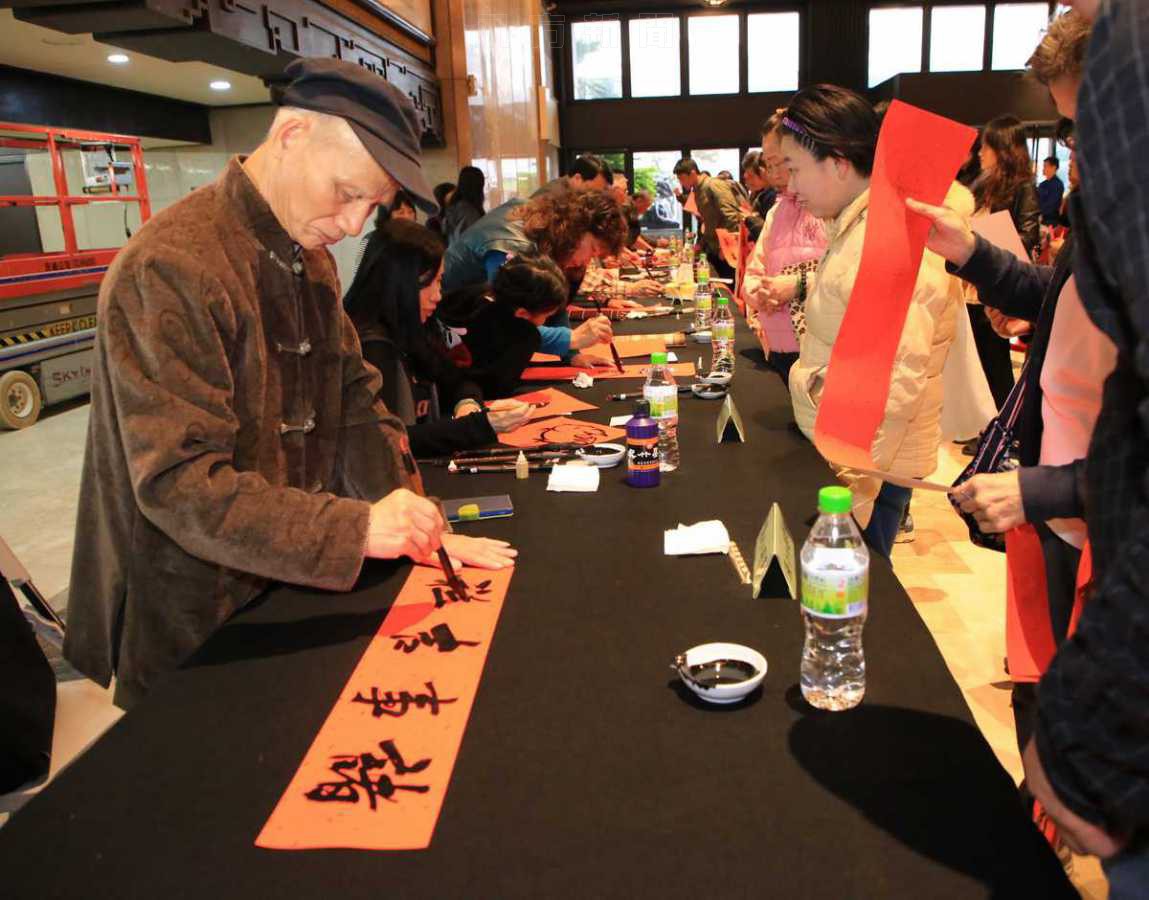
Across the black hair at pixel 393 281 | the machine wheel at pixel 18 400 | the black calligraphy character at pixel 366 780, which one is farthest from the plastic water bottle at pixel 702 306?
the machine wheel at pixel 18 400

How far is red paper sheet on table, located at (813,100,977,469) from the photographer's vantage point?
139 centimetres

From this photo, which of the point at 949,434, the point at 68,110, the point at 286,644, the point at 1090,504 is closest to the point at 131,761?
the point at 286,644

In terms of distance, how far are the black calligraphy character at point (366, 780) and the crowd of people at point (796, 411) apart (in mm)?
303

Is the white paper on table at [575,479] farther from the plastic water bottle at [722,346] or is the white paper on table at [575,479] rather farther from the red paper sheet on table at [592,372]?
the plastic water bottle at [722,346]

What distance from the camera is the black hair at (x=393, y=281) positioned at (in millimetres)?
2336

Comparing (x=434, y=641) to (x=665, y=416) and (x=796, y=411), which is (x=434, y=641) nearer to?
(x=665, y=416)

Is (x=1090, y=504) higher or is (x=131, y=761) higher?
(x=1090, y=504)

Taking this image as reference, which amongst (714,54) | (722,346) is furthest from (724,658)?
(714,54)

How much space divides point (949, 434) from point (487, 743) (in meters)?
2.01

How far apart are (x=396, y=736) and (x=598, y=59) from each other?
570 inches

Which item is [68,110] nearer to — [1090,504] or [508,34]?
[508,34]

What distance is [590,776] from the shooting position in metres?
0.92

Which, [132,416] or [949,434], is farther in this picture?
[949,434]

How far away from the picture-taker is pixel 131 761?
3.23ft
